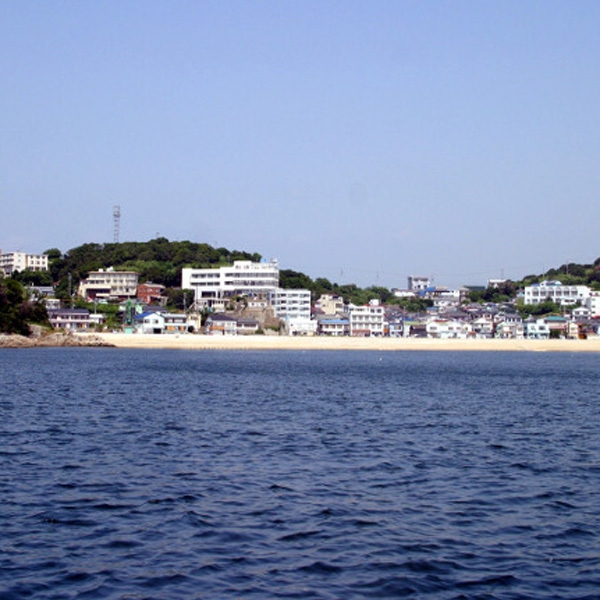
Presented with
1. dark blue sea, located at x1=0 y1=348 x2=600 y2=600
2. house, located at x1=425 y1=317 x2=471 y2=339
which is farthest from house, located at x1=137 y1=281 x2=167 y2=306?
dark blue sea, located at x1=0 y1=348 x2=600 y2=600

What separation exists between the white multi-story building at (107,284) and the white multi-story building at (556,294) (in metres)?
80.0

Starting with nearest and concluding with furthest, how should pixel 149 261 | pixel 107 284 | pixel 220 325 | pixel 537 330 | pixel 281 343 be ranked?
pixel 281 343 < pixel 220 325 < pixel 537 330 < pixel 107 284 < pixel 149 261

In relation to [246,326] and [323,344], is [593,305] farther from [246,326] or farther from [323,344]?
[246,326]

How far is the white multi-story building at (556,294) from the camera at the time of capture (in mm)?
162375

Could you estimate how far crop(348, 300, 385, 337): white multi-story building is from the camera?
139625mm

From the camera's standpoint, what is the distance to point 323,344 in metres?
113

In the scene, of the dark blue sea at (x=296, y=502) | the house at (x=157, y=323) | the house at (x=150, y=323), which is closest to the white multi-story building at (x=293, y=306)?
the house at (x=157, y=323)

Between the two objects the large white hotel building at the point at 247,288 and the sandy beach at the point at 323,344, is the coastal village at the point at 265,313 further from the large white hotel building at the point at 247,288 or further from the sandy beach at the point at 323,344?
the sandy beach at the point at 323,344

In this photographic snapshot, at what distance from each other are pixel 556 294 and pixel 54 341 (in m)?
104

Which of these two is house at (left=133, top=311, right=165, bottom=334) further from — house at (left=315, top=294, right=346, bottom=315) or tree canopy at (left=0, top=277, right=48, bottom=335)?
house at (left=315, top=294, right=346, bottom=315)

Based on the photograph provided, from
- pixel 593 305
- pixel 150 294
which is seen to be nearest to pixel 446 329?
pixel 593 305

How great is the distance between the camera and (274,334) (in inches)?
5177

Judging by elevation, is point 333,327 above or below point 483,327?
above

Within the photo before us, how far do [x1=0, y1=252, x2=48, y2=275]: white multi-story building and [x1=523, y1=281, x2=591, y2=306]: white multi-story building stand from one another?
326 ft
